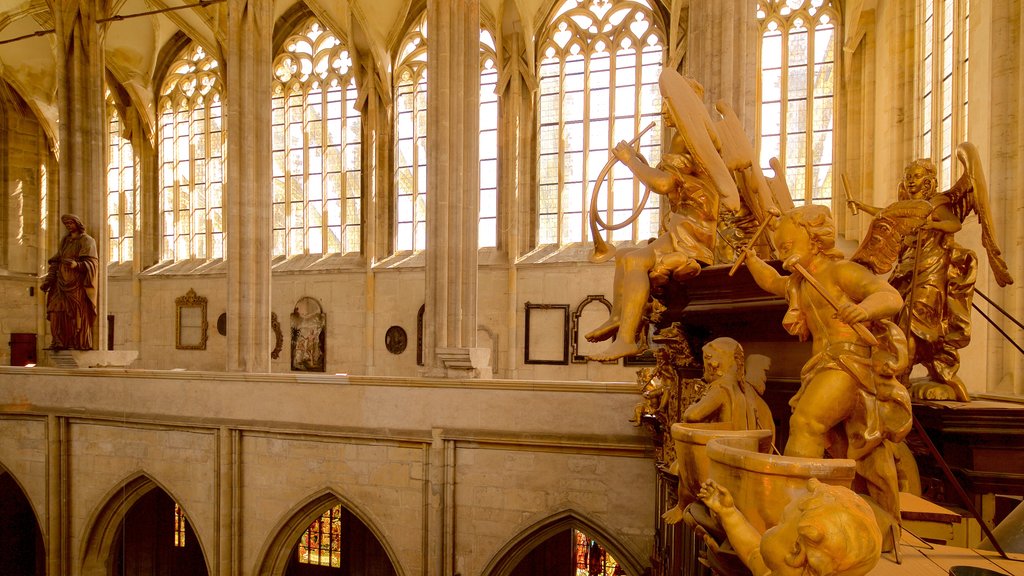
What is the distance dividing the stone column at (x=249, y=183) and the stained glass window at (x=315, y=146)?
4993 millimetres

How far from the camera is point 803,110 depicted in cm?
1266

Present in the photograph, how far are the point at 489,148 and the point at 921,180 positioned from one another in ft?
36.9

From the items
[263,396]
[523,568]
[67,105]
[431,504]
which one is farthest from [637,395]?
[67,105]

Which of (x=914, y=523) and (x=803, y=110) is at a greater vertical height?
(x=803, y=110)

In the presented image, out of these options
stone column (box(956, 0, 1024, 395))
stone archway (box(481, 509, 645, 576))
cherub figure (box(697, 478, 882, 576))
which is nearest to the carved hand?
cherub figure (box(697, 478, 882, 576))

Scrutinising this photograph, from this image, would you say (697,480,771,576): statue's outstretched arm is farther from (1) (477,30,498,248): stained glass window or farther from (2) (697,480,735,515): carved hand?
(1) (477,30,498,248): stained glass window

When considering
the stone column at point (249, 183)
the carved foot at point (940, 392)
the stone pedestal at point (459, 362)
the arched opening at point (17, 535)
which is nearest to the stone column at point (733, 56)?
the carved foot at point (940, 392)

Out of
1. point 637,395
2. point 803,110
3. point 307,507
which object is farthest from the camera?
point 803,110

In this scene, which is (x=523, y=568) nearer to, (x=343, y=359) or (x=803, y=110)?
(x=343, y=359)

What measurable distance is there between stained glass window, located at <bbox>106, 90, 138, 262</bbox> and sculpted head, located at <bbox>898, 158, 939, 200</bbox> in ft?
61.3

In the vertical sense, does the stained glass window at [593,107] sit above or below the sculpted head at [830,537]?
above

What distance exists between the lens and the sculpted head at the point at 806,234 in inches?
94.8

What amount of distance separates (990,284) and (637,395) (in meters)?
3.51

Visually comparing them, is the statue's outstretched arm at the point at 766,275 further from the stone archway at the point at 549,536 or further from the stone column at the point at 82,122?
the stone column at the point at 82,122
